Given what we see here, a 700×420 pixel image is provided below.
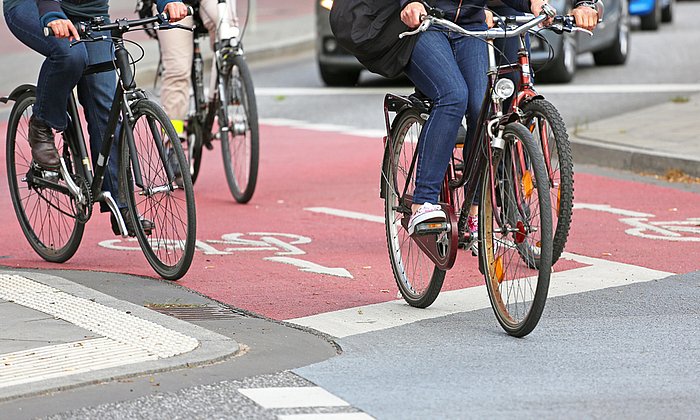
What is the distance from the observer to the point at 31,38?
24.5 ft

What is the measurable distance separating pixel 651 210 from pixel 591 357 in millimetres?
4010

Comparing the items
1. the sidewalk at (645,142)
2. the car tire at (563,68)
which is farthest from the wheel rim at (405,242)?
the car tire at (563,68)

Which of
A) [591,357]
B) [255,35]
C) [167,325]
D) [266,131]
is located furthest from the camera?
[255,35]

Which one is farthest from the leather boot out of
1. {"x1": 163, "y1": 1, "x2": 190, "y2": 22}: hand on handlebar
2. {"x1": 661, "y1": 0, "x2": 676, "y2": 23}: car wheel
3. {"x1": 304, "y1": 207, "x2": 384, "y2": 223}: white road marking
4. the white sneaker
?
{"x1": 661, "y1": 0, "x2": 676, "y2": 23}: car wheel

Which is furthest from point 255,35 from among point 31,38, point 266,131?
point 31,38

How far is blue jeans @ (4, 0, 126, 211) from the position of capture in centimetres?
738

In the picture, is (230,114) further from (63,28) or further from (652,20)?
(652,20)

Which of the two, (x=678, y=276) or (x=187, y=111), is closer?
(x=678, y=276)

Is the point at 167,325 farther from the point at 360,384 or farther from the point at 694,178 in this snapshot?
the point at 694,178

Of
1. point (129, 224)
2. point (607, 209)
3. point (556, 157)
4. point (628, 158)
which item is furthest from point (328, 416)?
point (628, 158)

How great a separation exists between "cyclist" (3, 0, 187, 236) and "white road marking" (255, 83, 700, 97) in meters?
8.39

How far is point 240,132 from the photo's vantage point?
32.3ft

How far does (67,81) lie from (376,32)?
74.0 inches

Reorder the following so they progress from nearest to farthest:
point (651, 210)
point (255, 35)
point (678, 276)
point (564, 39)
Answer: point (678, 276) < point (651, 210) < point (564, 39) < point (255, 35)
